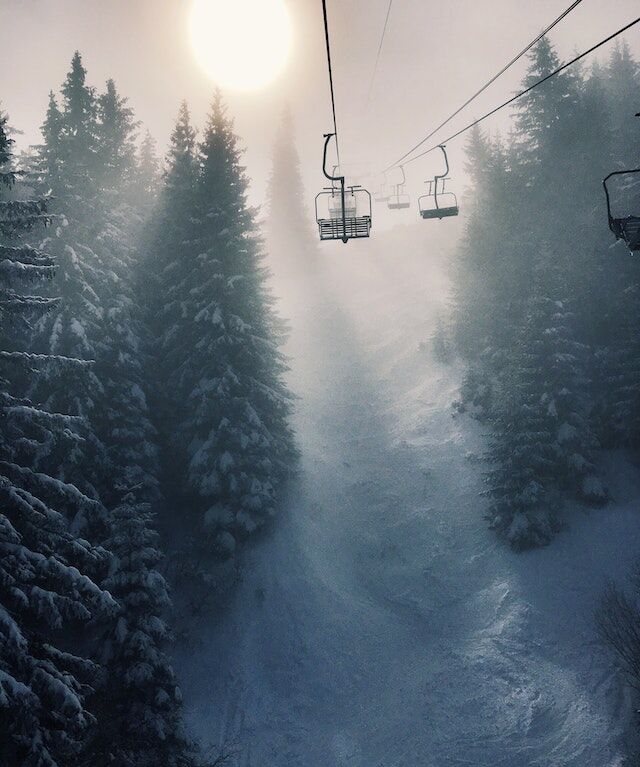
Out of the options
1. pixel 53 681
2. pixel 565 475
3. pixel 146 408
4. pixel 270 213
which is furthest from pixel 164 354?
pixel 270 213

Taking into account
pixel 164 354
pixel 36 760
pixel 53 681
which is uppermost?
pixel 164 354

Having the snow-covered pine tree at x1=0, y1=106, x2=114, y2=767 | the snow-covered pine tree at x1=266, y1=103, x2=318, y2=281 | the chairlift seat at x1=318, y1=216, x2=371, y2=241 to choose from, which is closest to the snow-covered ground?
the snow-covered pine tree at x1=0, y1=106, x2=114, y2=767

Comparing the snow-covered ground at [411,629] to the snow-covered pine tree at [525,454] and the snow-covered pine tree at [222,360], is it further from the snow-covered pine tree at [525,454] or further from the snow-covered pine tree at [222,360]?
the snow-covered pine tree at [222,360]

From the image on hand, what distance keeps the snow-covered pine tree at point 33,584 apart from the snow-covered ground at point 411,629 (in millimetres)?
6753

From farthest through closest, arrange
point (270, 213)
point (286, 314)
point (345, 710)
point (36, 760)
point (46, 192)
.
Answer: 1. point (270, 213)
2. point (286, 314)
3. point (46, 192)
4. point (345, 710)
5. point (36, 760)

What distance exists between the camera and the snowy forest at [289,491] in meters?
11.0

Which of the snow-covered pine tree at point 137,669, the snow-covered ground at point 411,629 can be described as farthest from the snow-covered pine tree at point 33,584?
the snow-covered ground at point 411,629

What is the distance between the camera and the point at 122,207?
77.2ft

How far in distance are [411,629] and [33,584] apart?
43.6 ft

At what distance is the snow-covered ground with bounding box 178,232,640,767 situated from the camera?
42.8ft

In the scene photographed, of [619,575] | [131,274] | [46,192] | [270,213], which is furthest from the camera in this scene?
[270,213]

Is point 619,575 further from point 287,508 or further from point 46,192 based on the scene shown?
point 46,192

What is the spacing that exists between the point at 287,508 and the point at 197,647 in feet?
22.1

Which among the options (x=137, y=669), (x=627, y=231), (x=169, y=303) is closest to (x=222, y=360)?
(x=169, y=303)
